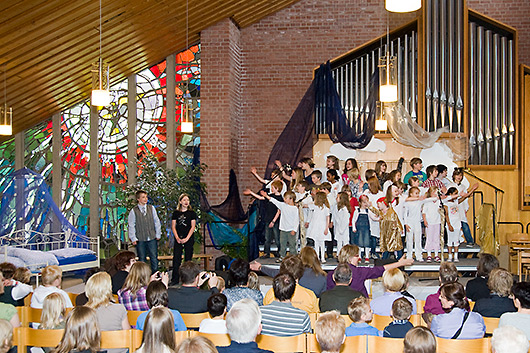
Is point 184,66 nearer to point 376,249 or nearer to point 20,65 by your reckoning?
point 20,65

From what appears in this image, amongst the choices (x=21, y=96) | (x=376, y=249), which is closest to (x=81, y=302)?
(x=376, y=249)

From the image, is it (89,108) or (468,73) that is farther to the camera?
(89,108)

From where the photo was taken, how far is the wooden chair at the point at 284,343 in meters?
4.32

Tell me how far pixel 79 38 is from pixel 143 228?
11.7 feet

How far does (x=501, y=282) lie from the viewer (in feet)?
17.5

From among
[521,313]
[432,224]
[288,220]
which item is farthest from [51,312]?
[432,224]

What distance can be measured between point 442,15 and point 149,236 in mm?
6895

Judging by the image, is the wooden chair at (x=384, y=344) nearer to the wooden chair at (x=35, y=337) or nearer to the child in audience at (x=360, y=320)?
the child in audience at (x=360, y=320)

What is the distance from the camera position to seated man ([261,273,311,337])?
4.72 metres

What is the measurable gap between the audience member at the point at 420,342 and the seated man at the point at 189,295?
86.5 inches

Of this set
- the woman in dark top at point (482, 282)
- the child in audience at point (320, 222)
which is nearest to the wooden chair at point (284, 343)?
the woman in dark top at point (482, 282)

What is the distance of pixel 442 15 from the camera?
1259 cm

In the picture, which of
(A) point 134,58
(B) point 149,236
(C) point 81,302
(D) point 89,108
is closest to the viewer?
(C) point 81,302

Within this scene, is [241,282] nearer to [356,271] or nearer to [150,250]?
[356,271]
